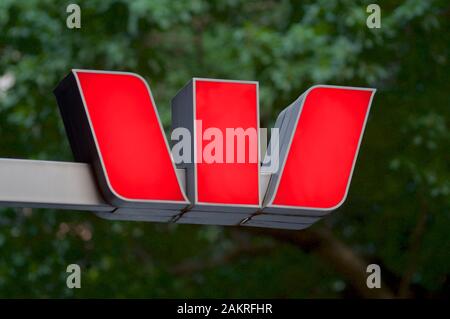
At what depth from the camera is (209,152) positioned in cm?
683

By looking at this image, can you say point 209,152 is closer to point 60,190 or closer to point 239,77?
point 60,190

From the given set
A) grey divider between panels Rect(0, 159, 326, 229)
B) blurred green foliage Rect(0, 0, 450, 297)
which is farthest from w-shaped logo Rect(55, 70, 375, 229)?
blurred green foliage Rect(0, 0, 450, 297)

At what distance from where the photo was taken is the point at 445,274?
13.6m

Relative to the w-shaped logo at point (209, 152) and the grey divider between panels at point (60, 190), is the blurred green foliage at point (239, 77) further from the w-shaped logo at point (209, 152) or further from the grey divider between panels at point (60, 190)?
the grey divider between panels at point (60, 190)

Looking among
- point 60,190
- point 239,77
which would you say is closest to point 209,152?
point 60,190

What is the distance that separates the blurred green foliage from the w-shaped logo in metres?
4.21

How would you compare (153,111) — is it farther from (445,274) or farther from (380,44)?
(445,274)

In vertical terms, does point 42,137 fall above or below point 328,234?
above

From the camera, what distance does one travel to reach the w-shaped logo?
6.77 m

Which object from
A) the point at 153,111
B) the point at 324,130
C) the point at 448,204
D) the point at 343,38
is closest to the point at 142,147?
the point at 153,111

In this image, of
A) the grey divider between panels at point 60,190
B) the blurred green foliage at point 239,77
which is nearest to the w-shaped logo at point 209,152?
the grey divider between panels at point 60,190

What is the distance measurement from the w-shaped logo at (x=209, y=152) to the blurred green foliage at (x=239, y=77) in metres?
4.21

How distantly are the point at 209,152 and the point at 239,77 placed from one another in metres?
5.12
